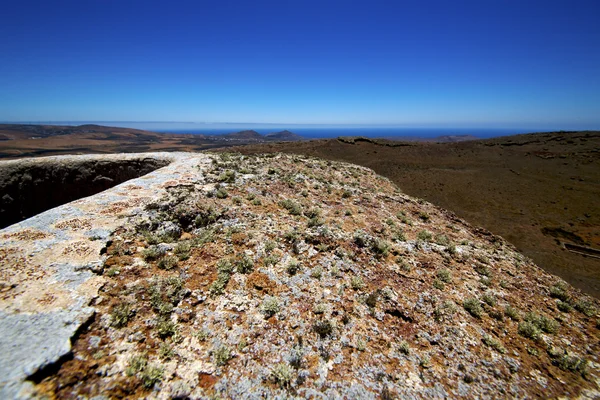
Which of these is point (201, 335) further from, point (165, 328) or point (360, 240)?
point (360, 240)

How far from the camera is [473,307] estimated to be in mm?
6793

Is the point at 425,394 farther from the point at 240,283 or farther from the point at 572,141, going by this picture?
the point at 572,141

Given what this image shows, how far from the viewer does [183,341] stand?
446 centimetres

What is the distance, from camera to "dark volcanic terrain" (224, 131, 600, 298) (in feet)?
60.3

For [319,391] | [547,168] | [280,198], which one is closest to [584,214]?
[547,168]

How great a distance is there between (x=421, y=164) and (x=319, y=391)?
138 ft

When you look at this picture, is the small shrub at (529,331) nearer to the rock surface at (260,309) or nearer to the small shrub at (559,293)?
the rock surface at (260,309)

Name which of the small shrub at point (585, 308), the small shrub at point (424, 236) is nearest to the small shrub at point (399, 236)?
the small shrub at point (424, 236)

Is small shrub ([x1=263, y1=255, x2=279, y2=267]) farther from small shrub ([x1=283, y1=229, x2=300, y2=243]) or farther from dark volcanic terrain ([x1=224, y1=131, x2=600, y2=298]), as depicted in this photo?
dark volcanic terrain ([x1=224, y1=131, x2=600, y2=298])

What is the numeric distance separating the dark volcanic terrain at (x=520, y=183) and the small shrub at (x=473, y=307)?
12.2m

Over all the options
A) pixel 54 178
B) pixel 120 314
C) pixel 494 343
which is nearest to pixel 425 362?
pixel 494 343

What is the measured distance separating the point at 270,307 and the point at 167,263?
2605 millimetres

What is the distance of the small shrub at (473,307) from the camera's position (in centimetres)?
668

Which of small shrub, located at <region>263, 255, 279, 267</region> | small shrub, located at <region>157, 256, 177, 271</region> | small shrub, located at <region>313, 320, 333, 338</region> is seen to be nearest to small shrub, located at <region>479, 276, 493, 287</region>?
small shrub, located at <region>313, 320, 333, 338</region>
